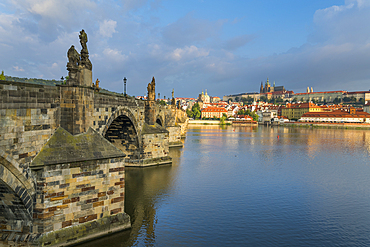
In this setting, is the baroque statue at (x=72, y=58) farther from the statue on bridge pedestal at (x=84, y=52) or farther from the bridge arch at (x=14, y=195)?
the bridge arch at (x=14, y=195)

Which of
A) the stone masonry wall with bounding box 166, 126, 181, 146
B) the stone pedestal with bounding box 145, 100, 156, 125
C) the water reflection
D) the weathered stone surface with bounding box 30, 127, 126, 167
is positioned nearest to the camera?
A: the weathered stone surface with bounding box 30, 127, 126, 167

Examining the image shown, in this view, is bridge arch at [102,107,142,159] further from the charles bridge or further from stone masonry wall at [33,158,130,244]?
stone masonry wall at [33,158,130,244]

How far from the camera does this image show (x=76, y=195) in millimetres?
12023

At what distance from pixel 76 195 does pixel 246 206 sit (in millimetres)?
11273

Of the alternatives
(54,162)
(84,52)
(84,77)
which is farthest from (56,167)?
(84,52)

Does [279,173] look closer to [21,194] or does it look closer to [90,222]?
[90,222]

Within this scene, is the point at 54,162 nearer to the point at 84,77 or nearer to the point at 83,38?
the point at 84,77

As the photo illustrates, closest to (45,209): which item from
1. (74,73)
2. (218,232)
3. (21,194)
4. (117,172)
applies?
(21,194)

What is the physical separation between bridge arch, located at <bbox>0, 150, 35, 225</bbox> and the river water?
292cm

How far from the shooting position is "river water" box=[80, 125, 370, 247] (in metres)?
13.9

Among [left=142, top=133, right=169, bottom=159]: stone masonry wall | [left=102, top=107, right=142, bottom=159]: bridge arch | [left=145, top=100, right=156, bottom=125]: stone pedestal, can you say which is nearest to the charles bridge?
[left=102, top=107, right=142, bottom=159]: bridge arch

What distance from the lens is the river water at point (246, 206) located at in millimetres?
13875

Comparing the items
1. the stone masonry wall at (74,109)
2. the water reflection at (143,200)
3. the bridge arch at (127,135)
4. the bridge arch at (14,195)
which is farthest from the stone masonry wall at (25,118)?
the bridge arch at (127,135)

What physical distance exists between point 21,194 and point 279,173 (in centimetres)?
2454
